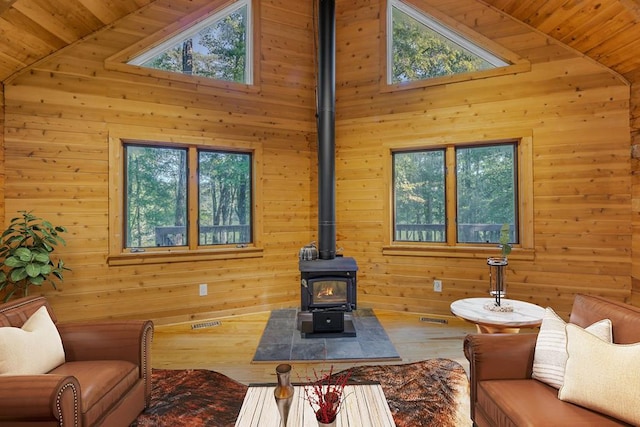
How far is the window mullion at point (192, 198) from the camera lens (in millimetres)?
4109

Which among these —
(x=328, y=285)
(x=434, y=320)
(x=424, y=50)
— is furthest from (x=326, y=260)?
(x=424, y=50)

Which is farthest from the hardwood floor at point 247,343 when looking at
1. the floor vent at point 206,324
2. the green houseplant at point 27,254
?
the green houseplant at point 27,254

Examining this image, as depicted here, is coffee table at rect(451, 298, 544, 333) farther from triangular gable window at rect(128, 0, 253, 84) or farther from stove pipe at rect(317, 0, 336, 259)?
triangular gable window at rect(128, 0, 253, 84)

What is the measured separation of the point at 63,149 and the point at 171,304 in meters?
2.06

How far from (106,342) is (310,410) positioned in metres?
1.42

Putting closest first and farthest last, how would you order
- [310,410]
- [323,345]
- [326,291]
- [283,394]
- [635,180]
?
1. [283,394]
2. [310,410]
3. [323,345]
4. [635,180]
5. [326,291]

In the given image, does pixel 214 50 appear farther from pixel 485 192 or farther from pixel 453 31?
pixel 485 192

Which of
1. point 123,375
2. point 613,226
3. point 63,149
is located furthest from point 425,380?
point 63,149

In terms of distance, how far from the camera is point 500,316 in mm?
2389

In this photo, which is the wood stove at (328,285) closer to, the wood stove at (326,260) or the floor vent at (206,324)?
the wood stove at (326,260)

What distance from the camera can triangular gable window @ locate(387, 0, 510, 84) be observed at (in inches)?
159

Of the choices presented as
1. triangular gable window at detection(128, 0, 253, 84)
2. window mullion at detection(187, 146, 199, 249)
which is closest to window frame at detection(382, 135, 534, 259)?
triangular gable window at detection(128, 0, 253, 84)

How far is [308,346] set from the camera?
3225 millimetres

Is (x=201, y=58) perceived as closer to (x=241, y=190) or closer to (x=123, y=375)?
(x=241, y=190)
